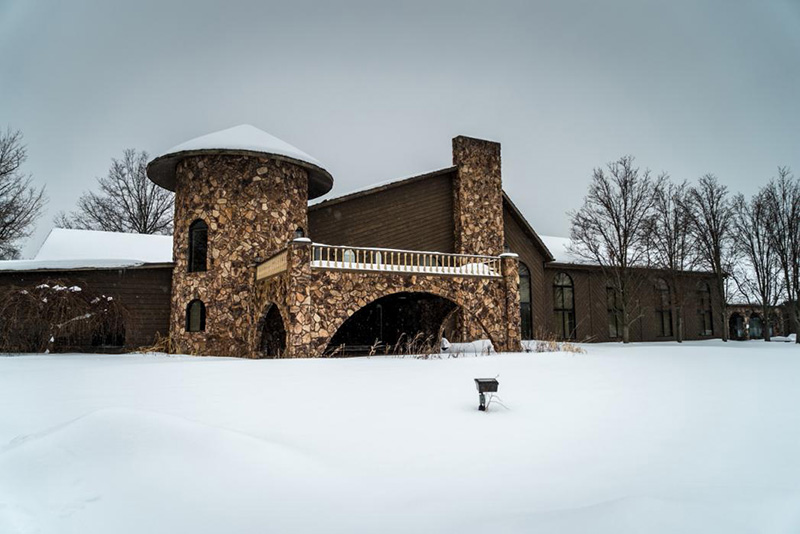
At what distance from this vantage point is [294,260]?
13688mm

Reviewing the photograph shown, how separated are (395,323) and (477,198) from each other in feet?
21.2

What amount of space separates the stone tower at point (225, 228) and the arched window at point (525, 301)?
11474 mm

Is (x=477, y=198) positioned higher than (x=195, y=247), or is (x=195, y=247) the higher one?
(x=477, y=198)

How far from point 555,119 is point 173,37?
1033 cm

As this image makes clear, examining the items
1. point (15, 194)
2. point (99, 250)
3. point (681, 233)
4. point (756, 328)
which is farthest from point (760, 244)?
point (15, 194)

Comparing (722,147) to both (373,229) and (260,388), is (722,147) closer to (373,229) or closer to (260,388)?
(260,388)

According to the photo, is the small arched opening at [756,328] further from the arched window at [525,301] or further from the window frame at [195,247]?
the window frame at [195,247]

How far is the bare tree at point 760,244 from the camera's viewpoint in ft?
88.8

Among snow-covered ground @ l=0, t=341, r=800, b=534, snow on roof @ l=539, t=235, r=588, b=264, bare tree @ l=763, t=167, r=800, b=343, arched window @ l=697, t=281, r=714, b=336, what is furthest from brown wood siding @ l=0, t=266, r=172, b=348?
arched window @ l=697, t=281, r=714, b=336

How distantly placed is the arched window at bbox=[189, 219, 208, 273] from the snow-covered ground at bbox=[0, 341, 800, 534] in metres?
9.07

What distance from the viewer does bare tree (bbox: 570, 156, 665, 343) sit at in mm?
25578

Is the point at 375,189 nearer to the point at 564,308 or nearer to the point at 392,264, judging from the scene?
the point at 392,264

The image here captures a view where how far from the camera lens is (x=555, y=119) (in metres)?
14.0

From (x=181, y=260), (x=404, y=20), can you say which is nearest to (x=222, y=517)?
(x=404, y=20)
